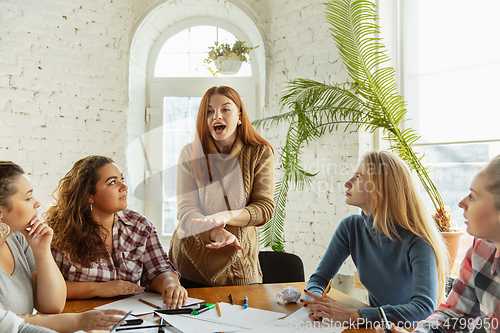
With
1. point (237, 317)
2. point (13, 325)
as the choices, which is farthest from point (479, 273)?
point (13, 325)

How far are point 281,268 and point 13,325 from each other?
1337 millimetres

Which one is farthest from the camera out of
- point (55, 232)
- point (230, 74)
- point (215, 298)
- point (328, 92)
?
point (230, 74)

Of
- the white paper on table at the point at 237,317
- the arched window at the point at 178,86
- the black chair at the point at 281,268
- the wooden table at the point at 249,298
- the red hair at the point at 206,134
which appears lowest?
the black chair at the point at 281,268

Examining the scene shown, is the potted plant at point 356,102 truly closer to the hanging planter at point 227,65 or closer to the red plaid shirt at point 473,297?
the hanging planter at point 227,65

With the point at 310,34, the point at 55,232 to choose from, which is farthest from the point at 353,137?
the point at 55,232

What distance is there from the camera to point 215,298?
4.75ft

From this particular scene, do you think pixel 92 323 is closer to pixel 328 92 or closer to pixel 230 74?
pixel 328 92

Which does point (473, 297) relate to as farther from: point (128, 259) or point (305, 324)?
point (128, 259)

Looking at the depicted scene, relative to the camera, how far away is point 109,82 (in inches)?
126

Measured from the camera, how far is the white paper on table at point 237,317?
118 cm

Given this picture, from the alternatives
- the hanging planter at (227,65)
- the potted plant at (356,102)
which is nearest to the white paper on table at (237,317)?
the potted plant at (356,102)

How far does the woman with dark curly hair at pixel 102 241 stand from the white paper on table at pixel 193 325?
246 mm

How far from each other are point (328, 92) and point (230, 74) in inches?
46.9

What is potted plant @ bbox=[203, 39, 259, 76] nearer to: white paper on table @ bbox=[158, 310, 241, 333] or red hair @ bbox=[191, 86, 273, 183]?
red hair @ bbox=[191, 86, 273, 183]
